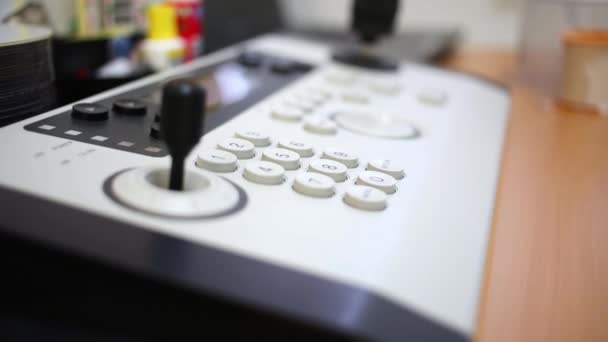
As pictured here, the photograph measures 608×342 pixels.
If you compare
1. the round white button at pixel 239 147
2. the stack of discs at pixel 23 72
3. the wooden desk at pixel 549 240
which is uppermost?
the stack of discs at pixel 23 72

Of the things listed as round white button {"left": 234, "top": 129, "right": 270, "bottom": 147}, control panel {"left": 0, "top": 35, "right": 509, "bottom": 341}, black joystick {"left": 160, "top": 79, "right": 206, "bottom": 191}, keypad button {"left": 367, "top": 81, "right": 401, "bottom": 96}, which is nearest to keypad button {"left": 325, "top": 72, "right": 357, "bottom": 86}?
keypad button {"left": 367, "top": 81, "right": 401, "bottom": 96}

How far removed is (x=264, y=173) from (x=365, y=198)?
6 cm

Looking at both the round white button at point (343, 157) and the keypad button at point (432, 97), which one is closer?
the round white button at point (343, 157)

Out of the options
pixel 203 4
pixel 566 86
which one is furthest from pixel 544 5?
pixel 203 4

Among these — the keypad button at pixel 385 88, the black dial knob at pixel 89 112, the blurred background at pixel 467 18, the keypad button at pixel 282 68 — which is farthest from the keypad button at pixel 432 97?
the blurred background at pixel 467 18

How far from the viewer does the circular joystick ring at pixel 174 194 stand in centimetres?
32

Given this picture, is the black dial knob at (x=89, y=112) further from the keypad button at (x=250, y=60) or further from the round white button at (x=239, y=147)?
the keypad button at (x=250, y=60)

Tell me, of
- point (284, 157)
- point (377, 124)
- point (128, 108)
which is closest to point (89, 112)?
point (128, 108)

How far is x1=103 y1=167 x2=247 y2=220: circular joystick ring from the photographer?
0.32 meters

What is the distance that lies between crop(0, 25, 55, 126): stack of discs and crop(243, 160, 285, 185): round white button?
18 cm

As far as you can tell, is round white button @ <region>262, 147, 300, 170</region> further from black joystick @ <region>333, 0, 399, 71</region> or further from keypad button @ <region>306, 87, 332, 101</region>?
black joystick @ <region>333, 0, 399, 71</region>

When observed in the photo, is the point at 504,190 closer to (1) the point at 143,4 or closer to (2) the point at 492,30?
(1) the point at 143,4

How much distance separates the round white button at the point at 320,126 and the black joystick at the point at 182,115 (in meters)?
0.21

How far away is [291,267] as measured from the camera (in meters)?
0.29
